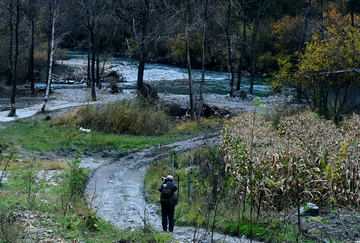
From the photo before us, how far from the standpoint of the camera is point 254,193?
8.03 metres

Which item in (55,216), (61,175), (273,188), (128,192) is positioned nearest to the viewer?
(55,216)

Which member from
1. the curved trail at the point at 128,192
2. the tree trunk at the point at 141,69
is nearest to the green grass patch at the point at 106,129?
the curved trail at the point at 128,192

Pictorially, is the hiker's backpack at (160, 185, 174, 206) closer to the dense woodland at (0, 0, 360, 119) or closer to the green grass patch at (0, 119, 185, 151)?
the green grass patch at (0, 119, 185, 151)

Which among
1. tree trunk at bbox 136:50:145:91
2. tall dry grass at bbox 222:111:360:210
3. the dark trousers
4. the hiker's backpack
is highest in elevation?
tree trunk at bbox 136:50:145:91

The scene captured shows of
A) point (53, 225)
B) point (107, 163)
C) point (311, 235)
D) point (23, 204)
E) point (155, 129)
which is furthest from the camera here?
point (155, 129)

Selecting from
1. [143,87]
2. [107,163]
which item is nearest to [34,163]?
[107,163]

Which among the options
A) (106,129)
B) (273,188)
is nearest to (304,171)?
(273,188)

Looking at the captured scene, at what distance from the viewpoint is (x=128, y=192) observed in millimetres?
11203

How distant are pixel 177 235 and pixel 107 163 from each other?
709cm

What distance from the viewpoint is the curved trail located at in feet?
27.1

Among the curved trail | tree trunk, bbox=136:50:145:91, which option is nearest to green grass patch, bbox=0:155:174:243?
the curved trail

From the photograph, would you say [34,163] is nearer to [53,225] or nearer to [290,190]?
[53,225]

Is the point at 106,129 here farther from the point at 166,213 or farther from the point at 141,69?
the point at 166,213

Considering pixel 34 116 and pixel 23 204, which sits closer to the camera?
pixel 23 204
